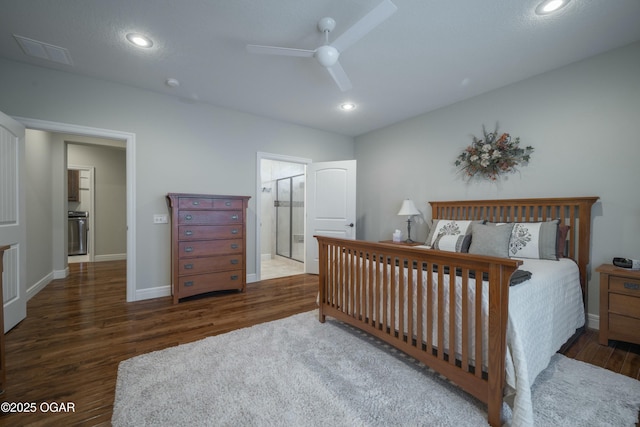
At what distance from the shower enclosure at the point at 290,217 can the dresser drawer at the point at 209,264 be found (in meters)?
2.09

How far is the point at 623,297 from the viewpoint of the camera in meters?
2.00

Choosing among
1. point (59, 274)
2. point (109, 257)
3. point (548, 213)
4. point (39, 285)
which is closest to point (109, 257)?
point (109, 257)

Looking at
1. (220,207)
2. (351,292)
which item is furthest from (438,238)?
(220,207)

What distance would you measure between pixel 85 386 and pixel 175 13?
8.57ft

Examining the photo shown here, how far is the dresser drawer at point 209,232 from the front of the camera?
9.99 feet

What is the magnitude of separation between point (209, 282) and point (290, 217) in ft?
9.32

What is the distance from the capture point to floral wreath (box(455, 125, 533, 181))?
289 cm

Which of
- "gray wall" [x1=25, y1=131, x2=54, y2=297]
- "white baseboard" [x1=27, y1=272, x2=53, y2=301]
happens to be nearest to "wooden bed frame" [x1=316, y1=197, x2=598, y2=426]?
"white baseboard" [x1=27, y1=272, x2=53, y2=301]

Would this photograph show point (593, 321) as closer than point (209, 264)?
Yes

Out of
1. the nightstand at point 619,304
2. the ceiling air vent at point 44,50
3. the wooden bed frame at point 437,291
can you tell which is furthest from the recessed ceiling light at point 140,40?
the nightstand at point 619,304

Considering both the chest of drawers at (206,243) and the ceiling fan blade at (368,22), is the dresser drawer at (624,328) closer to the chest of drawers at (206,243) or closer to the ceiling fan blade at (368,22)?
the ceiling fan blade at (368,22)

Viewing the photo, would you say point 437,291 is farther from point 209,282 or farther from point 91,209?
point 91,209

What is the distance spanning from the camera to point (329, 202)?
14.3ft

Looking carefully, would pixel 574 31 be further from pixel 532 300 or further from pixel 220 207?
pixel 220 207
